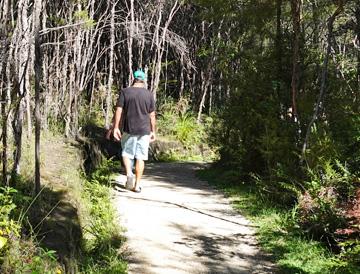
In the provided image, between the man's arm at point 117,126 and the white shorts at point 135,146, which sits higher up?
the man's arm at point 117,126

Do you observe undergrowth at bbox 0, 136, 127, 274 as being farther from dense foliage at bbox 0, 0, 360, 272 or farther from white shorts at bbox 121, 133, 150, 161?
white shorts at bbox 121, 133, 150, 161

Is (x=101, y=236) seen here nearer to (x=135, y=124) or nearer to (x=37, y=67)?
(x=37, y=67)

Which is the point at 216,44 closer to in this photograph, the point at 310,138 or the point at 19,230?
the point at 310,138

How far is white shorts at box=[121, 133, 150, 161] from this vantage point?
7.44m

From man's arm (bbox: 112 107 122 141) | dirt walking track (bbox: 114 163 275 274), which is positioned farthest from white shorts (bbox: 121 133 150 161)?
dirt walking track (bbox: 114 163 275 274)

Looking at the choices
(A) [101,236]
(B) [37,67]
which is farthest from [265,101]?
(B) [37,67]

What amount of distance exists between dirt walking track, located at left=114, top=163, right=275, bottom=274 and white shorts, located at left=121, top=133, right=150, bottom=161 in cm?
53

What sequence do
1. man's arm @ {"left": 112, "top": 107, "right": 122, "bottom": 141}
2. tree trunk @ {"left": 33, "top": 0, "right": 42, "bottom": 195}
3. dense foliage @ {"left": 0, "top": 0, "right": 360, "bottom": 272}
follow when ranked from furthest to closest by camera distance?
man's arm @ {"left": 112, "top": 107, "right": 122, "bottom": 141} < dense foliage @ {"left": 0, "top": 0, "right": 360, "bottom": 272} < tree trunk @ {"left": 33, "top": 0, "right": 42, "bottom": 195}

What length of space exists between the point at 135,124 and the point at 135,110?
0.20 m

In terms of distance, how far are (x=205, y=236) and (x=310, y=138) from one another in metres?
2.17

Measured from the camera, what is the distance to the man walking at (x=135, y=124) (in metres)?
7.39

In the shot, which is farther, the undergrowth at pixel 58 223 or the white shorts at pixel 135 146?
the white shorts at pixel 135 146

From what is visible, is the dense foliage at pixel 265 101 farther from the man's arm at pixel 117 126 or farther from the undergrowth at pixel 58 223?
the man's arm at pixel 117 126

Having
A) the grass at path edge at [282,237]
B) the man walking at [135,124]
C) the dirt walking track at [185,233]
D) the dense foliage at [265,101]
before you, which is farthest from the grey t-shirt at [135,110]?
the grass at path edge at [282,237]
